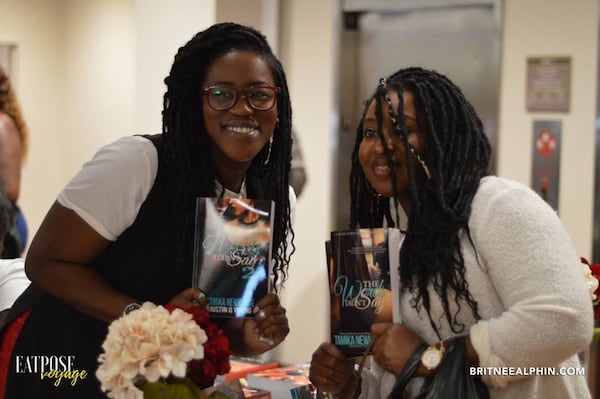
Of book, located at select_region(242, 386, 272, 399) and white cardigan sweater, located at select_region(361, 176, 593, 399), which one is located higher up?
white cardigan sweater, located at select_region(361, 176, 593, 399)

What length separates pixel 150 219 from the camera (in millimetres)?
1959

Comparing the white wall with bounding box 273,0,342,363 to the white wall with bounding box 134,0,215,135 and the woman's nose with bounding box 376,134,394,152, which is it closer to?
the white wall with bounding box 134,0,215,135

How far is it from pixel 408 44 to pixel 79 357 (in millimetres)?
3425

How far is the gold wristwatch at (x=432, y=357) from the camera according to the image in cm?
169

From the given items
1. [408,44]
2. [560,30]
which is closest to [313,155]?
[408,44]

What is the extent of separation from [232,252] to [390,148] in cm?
44

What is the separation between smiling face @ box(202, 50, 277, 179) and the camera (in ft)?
6.53

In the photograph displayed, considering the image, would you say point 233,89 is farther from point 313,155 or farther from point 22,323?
point 313,155

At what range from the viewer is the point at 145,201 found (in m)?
1.95

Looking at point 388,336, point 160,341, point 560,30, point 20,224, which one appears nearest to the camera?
point 160,341

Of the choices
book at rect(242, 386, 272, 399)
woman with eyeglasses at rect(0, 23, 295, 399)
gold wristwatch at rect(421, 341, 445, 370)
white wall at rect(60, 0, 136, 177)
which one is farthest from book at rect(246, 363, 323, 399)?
white wall at rect(60, 0, 136, 177)

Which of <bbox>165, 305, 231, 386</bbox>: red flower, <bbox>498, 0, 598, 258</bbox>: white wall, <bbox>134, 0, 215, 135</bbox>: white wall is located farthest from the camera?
<bbox>134, 0, 215, 135</bbox>: white wall

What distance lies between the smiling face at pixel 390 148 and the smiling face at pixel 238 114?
0.94 feet

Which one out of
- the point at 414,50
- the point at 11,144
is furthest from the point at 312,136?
the point at 11,144
